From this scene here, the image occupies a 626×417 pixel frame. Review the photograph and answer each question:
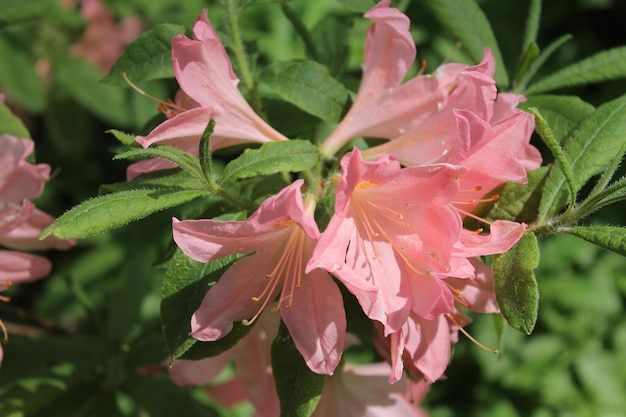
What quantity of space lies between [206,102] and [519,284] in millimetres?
493

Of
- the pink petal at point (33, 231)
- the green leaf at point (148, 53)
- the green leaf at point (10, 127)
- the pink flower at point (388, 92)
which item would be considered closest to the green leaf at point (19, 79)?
the green leaf at point (10, 127)

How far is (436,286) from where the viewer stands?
0.99 metres

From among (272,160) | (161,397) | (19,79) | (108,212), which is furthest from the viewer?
(19,79)

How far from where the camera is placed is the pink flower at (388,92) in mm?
1138

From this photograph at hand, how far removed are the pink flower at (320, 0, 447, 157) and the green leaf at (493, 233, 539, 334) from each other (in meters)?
0.25

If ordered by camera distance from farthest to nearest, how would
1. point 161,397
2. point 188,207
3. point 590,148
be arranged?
1. point 188,207
2. point 161,397
3. point 590,148

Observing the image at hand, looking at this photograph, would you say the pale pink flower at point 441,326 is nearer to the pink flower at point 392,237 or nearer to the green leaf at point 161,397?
the pink flower at point 392,237

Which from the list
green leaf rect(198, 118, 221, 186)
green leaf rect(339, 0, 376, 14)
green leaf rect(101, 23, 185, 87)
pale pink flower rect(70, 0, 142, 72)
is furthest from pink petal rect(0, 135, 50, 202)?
pale pink flower rect(70, 0, 142, 72)

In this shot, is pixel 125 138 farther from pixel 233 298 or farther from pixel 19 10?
pixel 19 10

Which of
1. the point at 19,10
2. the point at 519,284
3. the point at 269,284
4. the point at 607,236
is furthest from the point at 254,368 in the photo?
the point at 19,10

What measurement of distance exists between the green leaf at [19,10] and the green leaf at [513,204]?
3.74 feet

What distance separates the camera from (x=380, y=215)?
108 centimetres

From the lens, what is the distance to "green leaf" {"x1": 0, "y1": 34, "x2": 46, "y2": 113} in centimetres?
229

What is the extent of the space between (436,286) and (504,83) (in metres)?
0.53
